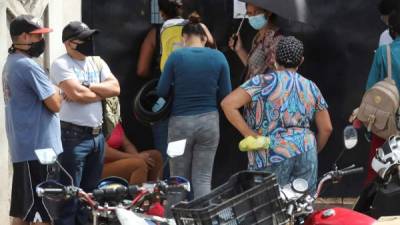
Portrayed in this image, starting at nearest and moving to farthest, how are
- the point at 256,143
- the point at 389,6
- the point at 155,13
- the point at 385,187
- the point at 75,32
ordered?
the point at 385,187 < the point at 256,143 < the point at 75,32 < the point at 389,6 < the point at 155,13

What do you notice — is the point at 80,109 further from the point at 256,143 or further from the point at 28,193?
the point at 256,143

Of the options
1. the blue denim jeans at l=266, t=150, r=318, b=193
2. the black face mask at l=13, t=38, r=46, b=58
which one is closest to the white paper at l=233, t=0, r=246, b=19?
the black face mask at l=13, t=38, r=46, b=58

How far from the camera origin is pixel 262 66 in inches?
389

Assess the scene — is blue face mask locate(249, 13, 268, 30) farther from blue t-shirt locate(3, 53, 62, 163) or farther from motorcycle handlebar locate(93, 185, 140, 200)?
motorcycle handlebar locate(93, 185, 140, 200)

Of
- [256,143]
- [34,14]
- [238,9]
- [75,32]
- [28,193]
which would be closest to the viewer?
[256,143]

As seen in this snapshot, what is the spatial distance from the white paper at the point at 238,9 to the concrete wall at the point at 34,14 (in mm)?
1533

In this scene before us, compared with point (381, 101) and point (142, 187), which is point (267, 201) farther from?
point (381, 101)

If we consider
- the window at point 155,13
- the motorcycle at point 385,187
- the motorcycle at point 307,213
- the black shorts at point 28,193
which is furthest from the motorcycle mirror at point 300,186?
the window at point 155,13

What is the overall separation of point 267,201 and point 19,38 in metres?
3.13

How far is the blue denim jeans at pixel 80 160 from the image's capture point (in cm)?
903

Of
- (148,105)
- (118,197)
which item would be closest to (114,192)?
(118,197)

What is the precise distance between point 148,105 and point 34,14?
1.33 metres

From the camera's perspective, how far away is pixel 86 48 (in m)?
9.12

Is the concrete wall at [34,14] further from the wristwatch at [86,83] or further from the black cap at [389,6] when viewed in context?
the black cap at [389,6]
